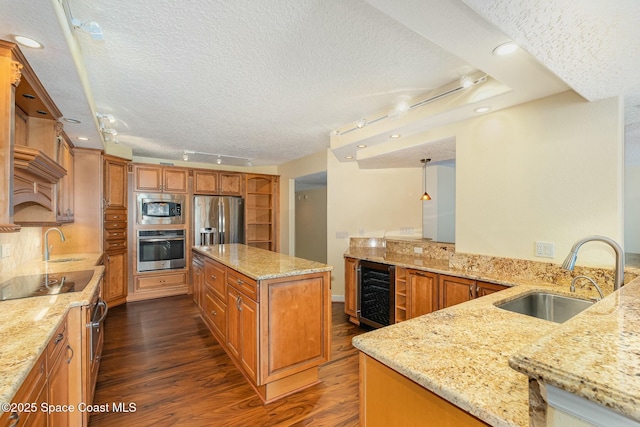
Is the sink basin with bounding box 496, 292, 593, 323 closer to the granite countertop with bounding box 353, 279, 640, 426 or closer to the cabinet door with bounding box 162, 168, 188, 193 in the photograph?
the granite countertop with bounding box 353, 279, 640, 426

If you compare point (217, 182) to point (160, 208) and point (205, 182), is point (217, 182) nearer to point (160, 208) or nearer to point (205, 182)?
point (205, 182)

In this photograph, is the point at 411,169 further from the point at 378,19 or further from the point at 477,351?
the point at 477,351

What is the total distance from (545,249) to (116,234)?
5155 millimetres

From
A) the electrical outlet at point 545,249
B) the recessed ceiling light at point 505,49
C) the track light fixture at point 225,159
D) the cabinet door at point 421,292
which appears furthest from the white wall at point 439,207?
the track light fixture at point 225,159

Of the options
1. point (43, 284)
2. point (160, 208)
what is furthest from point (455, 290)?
point (160, 208)

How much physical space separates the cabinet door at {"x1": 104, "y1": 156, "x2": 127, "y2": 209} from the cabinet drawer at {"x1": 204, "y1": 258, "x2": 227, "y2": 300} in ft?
6.68

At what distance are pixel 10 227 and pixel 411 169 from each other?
4.54 m

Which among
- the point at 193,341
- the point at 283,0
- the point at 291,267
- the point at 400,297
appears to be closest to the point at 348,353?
the point at 400,297

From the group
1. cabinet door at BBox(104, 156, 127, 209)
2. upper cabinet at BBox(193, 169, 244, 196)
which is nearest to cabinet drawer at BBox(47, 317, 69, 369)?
cabinet door at BBox(104, 156, 127, 209)

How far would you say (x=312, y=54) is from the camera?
1.95 metres

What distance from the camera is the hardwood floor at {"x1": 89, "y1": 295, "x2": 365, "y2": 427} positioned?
191 cm

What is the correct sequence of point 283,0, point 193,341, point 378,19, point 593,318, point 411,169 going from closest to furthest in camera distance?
point 593,318 < point 283,0 < point 378,19 < point 193,341 < point 411,169

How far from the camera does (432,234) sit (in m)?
4.79

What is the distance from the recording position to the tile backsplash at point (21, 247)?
7.43 ft
